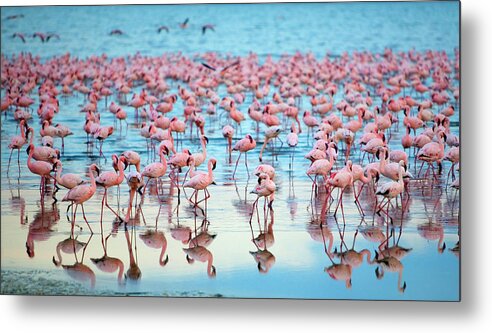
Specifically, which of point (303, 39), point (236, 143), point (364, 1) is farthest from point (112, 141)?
point (364, 1)

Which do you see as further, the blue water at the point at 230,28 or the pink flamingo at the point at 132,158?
the pink flamingo at the point at 132,158

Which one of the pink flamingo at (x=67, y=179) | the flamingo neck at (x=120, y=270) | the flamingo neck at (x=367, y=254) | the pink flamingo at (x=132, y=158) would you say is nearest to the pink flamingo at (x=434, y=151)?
the flamingo neck at (x=367, y=254)

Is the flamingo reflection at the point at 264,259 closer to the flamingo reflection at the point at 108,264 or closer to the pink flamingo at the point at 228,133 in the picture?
the pink flamingo at the point at 228,133

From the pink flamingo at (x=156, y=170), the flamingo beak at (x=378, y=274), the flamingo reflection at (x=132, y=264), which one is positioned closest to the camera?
the flamingo beak at (x=378, y=274)

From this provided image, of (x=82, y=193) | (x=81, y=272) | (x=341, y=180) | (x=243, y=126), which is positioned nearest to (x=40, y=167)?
(x=82, y=193)

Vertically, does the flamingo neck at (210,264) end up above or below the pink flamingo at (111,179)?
below

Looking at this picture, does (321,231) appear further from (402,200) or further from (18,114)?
(18,114)
